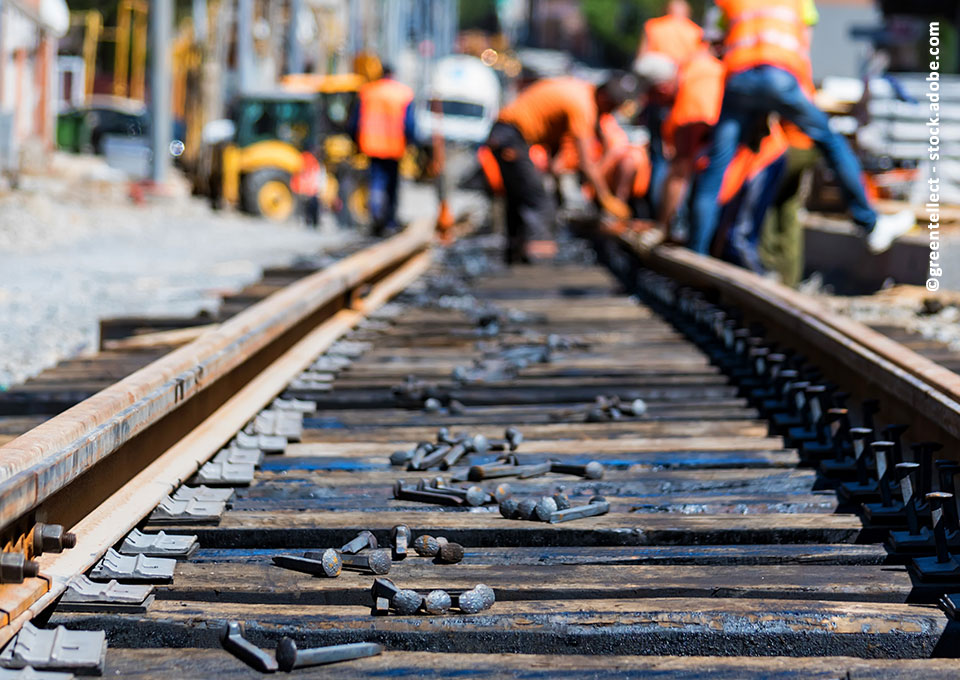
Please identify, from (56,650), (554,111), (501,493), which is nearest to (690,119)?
(554,111)

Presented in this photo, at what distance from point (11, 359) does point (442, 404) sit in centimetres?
271

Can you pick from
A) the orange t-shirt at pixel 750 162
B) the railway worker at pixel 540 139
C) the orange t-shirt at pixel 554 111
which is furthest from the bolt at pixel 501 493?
the orange t-shirt at pixel 554 111

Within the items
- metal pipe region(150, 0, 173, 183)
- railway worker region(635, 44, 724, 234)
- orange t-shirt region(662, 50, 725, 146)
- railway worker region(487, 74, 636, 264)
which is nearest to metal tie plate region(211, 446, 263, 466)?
railway worker region(635, 44, 724, 234)

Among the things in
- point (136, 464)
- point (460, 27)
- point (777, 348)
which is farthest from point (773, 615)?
point (460, 27)

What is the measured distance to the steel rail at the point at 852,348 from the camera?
307 centimetres

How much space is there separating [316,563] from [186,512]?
0.44 m

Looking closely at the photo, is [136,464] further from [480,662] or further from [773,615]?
[773,615]

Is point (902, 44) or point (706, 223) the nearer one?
point (706, 223)

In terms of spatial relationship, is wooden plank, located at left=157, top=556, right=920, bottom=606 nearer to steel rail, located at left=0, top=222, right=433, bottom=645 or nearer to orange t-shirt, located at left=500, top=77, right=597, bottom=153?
steel rail, located at left=0, top=222, right=433, bottom=645

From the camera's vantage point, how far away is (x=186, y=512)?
2764 mm

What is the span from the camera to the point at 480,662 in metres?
2.08

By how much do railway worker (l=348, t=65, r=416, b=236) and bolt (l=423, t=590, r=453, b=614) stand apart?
11372mm

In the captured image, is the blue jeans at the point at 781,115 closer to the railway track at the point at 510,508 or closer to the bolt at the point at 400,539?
the railway track at the point at 510,508

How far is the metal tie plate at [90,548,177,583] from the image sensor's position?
2.35m
